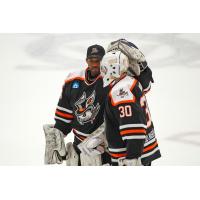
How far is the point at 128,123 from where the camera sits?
2174 millimetres

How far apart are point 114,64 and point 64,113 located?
463mm

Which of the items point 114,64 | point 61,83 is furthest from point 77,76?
point 61,83

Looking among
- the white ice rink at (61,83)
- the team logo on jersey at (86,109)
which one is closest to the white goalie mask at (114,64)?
the team logo on jersey at (86,109)

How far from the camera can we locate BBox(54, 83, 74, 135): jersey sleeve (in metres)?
2.52

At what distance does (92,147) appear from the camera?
2.40 m

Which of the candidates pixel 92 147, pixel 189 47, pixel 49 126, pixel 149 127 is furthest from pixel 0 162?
pixel 189 47

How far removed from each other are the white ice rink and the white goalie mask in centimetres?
78

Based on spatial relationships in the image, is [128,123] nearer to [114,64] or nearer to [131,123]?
[131,123]

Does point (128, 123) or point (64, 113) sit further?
point (64, 113)

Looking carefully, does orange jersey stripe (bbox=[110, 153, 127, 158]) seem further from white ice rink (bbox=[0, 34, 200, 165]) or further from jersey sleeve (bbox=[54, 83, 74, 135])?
white ice rink (bbox=[0, 34, 200, 165])

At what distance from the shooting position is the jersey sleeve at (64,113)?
2.52m

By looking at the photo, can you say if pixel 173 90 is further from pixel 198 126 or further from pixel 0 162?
pixel 0 162

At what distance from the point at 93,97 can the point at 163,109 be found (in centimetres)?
91

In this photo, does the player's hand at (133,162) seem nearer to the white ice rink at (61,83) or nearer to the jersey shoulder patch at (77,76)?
the jersey shoulder patch at (77,76)
